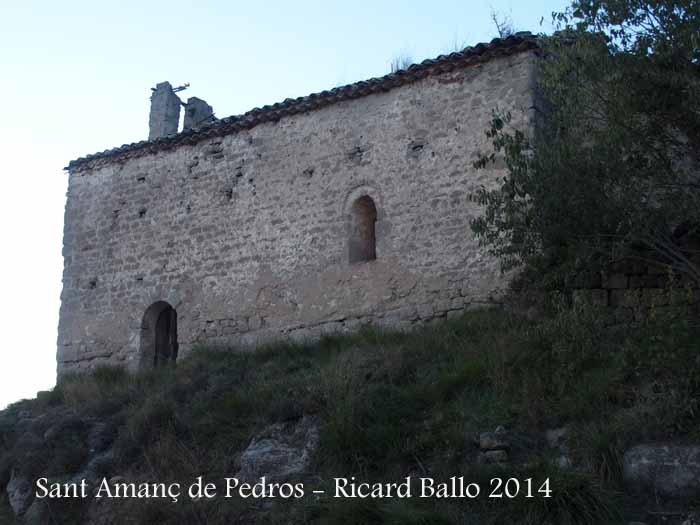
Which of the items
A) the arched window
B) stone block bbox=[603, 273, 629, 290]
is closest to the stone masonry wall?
stone block bbox=[603, 273, 629, 290]

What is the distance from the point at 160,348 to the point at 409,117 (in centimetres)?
679

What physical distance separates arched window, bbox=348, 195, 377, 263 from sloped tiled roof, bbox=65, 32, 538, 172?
6.46 feet

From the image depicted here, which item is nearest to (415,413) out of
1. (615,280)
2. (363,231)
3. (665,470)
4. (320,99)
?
(665,470)

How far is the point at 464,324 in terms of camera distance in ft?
42.8

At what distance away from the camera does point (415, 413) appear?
11.0m

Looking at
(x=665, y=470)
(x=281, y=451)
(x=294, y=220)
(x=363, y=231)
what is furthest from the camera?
(x=294, y=220)

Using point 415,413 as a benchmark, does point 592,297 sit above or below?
above

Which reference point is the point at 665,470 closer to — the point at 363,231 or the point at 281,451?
the point at 281,451

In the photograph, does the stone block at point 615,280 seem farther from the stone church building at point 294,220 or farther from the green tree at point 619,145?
the stone church building at point 294,220

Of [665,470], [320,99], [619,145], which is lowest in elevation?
[665,470]

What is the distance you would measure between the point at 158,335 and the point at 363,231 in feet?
16.2

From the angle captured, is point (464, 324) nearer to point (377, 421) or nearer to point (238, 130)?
point (377, 421)

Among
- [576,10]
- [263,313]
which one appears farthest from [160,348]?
[576,10]

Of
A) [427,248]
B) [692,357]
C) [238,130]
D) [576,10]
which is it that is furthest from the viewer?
[238,130]
